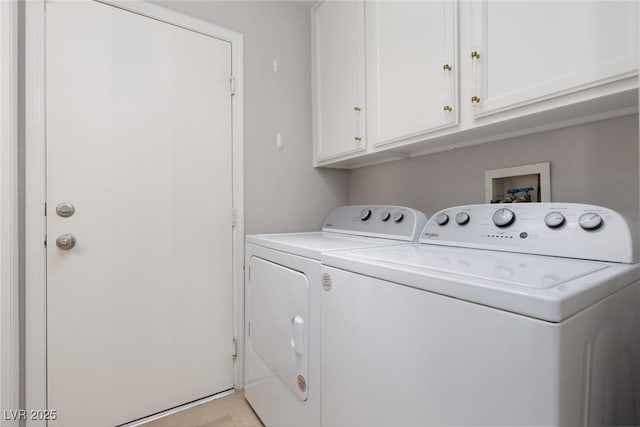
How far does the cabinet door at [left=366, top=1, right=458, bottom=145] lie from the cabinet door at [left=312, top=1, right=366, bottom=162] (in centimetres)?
8

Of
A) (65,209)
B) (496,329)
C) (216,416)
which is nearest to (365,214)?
(496,329)

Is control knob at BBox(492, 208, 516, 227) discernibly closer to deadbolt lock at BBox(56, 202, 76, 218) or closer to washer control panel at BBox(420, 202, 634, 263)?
washer control panel at BBox(420, 202, 634, 263)

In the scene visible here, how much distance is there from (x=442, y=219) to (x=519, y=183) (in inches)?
15.7

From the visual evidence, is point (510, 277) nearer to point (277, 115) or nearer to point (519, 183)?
point (519, 183)

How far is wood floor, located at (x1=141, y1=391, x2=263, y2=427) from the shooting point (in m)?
1.47

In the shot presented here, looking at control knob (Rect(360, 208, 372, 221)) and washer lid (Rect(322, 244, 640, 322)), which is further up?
control knob (Rect(360, 208, 372, 221))

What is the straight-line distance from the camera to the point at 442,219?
1256 mm

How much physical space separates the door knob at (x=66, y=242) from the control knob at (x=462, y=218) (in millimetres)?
1649

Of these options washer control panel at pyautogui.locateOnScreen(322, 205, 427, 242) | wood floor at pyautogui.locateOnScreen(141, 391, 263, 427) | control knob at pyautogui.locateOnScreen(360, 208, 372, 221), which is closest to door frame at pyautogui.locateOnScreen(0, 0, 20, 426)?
wood floor at pyautogui.locateOnScreen(141, 391, 263, 427)

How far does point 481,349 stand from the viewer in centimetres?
57

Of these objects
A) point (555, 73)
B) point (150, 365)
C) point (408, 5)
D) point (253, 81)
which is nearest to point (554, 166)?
point (555, 73)

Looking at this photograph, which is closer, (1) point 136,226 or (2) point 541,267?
(2) point 541,267

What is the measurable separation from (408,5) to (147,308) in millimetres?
1878

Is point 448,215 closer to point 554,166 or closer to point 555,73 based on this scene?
point 554,166
